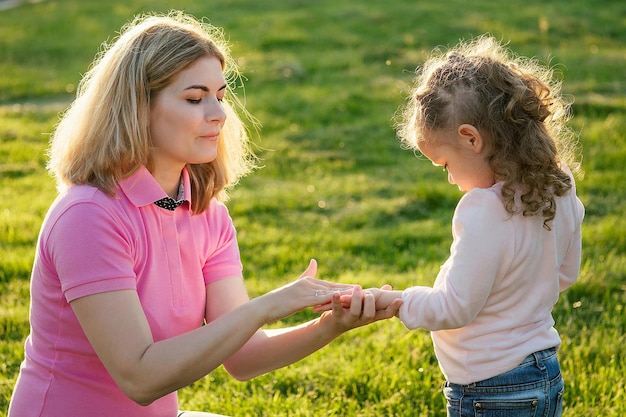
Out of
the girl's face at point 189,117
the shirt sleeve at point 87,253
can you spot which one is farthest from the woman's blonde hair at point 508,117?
the shirt sleeve at point 87,253

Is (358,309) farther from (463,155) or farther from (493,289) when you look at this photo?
(463,155)

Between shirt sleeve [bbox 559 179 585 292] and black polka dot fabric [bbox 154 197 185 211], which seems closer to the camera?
shirt sleeve [bbox 559 179 585 292]

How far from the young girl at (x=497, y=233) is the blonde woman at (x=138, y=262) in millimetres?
244

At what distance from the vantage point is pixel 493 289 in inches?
97.8

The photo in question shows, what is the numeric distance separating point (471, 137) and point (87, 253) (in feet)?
3.60

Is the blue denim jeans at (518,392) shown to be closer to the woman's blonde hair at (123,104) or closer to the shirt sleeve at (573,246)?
the shirt sleeve at (573,246)

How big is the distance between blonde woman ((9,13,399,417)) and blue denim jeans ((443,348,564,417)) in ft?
1.07

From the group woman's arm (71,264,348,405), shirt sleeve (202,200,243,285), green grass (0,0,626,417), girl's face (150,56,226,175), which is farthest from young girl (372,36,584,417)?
green grass (0,0,626,417)

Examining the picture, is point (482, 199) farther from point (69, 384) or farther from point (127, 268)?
point (69, 384)

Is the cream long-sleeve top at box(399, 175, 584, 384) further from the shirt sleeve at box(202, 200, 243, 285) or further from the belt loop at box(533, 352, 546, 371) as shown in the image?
the shirt sleeve at box(202, 200, 243, 285)

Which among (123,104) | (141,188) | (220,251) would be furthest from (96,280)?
(220,251)

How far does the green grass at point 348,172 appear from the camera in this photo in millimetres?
3848

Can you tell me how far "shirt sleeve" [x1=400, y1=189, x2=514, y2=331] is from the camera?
7.89ft

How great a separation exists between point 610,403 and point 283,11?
10.8 m
